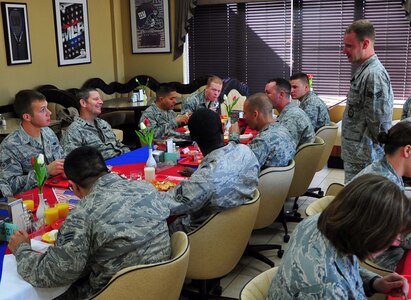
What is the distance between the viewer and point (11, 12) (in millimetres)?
6012

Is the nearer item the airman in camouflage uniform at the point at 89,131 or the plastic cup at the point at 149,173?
the plastic cup at the point at 149,173

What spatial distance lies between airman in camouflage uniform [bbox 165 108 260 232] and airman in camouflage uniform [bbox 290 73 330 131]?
2.48 metres

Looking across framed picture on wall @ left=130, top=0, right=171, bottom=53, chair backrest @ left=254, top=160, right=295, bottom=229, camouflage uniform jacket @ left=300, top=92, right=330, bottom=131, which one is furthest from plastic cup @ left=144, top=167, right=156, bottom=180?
framed picture on wall @ left=130, top=0, right=171, bottom=53

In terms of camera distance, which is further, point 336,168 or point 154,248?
point 336,168

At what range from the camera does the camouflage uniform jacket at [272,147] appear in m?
3.25

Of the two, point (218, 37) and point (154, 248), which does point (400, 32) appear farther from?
point (154, 248)

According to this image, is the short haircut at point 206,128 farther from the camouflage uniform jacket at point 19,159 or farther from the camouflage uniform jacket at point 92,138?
the camouflage uniform jacket at point 92,138

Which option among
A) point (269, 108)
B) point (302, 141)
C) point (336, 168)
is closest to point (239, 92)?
point (336, 168)

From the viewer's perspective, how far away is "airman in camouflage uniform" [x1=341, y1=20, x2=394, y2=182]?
3.10 metres

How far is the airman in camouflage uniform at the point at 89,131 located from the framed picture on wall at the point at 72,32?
3.37m

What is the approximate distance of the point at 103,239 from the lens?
5.76ft

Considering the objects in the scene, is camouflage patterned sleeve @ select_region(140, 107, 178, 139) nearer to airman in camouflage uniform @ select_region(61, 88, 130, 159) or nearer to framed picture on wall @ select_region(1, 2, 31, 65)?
airman in camouflage uniform @ select_region(61, 88, 130, 159)

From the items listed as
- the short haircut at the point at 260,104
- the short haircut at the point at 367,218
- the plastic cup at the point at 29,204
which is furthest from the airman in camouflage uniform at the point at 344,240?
the short haircut at the point at 260,104

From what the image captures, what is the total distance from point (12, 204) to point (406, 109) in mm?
3428
